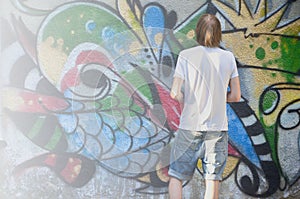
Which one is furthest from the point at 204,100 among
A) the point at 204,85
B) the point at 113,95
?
the point at 113,95

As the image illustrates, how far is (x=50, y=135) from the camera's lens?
450 cm

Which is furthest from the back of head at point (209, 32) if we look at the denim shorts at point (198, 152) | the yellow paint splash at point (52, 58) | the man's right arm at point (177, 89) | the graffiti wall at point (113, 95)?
the yellow paint splash at point (52, 58)

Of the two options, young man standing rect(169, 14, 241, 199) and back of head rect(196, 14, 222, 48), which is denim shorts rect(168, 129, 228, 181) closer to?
young man standing rect(169, 14, 241, 199)

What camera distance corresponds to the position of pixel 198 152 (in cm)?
346

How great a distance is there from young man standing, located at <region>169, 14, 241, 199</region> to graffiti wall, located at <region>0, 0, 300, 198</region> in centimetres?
93

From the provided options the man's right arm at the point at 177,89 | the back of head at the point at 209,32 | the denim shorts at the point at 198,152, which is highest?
the back of head at the point at 209,32

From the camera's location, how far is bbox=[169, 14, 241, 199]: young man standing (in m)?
3.34

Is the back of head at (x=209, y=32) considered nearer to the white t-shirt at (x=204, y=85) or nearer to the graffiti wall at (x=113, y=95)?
the white t-shirt at (x=204, y=85)

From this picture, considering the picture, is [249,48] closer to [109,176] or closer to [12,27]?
[109,176]

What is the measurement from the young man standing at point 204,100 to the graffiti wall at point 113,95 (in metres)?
0.93

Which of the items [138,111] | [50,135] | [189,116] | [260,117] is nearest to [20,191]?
[50,135]

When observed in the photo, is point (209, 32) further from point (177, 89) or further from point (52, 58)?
point (52, 58)

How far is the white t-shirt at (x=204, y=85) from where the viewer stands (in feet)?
10.9

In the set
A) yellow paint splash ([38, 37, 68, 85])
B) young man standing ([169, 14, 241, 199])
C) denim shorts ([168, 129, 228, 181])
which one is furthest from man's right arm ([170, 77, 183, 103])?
yellow paint splash ([38, 37, 68, 85])
